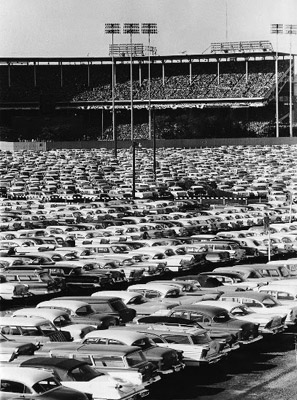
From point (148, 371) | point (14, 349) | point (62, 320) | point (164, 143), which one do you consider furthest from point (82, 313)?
point (164, 143)

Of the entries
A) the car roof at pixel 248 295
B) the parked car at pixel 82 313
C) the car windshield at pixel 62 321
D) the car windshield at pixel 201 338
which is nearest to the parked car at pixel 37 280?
the parked car at pixel 82 313

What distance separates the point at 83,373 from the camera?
67.1ft

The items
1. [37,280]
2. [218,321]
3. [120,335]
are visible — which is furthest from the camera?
[37,280]

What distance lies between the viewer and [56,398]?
731 inches

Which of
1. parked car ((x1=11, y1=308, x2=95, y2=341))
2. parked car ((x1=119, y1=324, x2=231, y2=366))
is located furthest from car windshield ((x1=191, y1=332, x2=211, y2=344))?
parked car ((x1=11, y1=308, x2=95, y2=341))

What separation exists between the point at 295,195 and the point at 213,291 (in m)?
44.1

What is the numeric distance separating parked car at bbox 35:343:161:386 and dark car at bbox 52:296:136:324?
517 cm

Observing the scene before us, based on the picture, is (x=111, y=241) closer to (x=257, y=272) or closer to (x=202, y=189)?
(x=257, y=272)

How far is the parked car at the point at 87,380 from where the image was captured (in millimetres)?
19906

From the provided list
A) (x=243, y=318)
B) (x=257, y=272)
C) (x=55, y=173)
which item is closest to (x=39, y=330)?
(x=243, y=318)

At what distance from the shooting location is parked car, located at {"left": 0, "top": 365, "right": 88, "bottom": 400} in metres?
18.8

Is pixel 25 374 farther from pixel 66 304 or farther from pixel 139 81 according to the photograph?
pixel 139 81

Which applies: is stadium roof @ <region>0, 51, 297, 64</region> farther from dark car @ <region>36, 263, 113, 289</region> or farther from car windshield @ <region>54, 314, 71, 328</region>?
car windshield @ <region>54, 314, 71, 328</region>

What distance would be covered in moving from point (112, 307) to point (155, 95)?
12517cm
